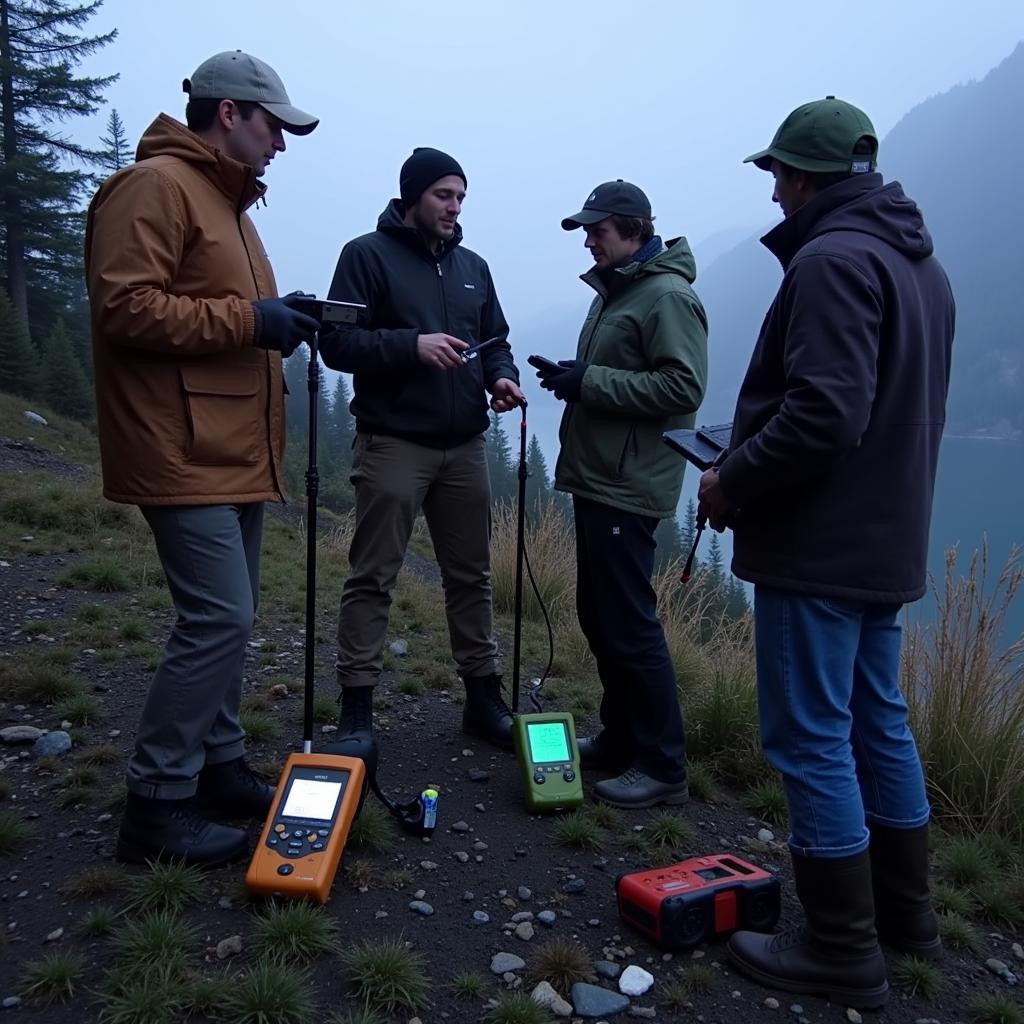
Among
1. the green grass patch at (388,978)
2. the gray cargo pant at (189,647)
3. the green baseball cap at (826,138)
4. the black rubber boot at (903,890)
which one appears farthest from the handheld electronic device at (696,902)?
the green baseball cap at (826,138)

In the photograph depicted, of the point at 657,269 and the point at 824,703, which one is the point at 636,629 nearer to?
the point at 824,703

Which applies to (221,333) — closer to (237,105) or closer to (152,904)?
(237,105)

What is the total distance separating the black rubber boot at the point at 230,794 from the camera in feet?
10.5

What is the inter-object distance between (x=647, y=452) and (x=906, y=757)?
1543 mm

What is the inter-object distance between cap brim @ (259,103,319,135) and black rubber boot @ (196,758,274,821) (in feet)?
7.61

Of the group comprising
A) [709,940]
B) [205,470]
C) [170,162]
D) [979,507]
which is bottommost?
[979,507]

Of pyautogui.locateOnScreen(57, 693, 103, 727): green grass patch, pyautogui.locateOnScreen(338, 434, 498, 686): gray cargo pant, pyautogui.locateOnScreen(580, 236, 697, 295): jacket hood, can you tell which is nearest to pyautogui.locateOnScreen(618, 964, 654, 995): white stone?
pyautogui.locateOnScreen(338, 434, 498, 686): gray cargo pant

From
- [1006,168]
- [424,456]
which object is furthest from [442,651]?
[1006,168]

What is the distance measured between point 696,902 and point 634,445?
1787 millimetres

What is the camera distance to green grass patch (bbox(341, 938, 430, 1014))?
231 centimetres

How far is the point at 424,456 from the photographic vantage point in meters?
3.83

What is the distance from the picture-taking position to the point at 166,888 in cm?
265

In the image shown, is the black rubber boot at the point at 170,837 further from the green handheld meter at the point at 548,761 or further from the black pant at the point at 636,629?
the black pant at the point at 636,629

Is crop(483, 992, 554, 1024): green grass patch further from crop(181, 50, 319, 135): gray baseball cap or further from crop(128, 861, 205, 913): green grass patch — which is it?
crop(181, 50, 319, 135): gray baseball cap
